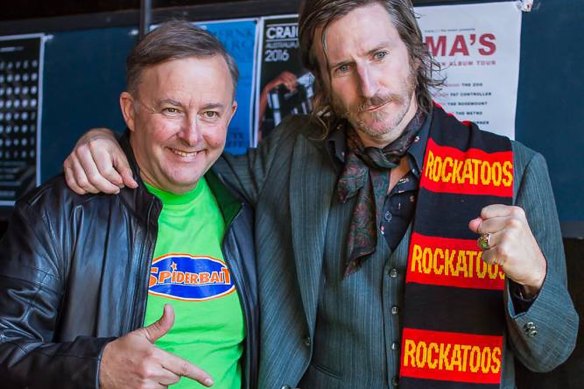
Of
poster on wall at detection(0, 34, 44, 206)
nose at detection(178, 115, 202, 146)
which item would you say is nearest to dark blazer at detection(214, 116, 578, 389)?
nose at detection(178, 115, 202, 146)

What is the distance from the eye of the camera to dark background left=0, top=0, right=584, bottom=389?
7.63ft

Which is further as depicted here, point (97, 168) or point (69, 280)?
point (97, 168)

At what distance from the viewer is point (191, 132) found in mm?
2027

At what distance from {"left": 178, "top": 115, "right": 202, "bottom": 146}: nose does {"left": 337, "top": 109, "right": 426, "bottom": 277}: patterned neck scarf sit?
443 mm

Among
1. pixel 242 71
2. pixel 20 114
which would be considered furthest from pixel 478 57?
pixel 20 114

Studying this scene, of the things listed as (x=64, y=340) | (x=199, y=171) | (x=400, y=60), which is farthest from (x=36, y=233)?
(x=400, y=60)

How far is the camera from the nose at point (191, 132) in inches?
79.8

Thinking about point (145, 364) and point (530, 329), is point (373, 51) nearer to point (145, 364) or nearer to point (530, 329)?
point (530, 329)

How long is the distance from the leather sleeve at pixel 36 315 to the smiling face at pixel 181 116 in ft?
1.18

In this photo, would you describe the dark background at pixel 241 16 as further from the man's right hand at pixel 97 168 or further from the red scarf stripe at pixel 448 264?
the man's right hand at pixel 97 168

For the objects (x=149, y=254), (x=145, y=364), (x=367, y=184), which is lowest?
(x=145, y=364)

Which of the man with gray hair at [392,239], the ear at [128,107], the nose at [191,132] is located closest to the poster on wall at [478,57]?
the man with gray hair at [392,239]

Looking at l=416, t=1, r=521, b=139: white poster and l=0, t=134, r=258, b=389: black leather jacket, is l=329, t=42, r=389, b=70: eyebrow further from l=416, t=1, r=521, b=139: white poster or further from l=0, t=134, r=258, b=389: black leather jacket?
l=0, t=134, r=258, b=389: black leather jacket

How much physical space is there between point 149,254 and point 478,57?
1284mm
